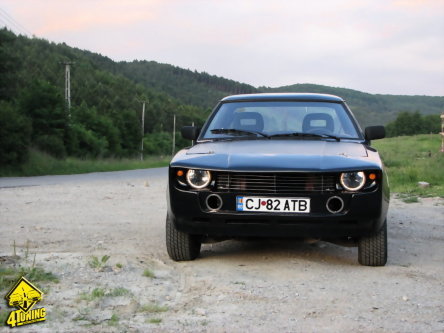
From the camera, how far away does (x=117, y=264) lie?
186 inches

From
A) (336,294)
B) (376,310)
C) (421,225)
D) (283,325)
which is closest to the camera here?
(283,325)

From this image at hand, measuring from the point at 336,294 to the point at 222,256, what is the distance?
158 cm

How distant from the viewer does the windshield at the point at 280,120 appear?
5574mm

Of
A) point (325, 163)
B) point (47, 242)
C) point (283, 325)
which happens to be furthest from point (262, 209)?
point (47, 242)

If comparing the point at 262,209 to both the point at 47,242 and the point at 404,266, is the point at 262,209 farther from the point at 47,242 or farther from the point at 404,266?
the point at 47,242

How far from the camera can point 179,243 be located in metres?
4.95

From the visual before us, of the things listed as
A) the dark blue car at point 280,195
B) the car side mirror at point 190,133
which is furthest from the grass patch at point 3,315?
the car side mirror at point 190,133

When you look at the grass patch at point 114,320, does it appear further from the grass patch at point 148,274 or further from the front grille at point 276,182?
the front grille at point 276,182

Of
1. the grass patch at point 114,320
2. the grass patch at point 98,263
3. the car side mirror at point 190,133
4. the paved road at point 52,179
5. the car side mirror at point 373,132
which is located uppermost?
the car side mirror at point 373,132

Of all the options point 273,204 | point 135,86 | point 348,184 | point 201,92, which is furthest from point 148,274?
point 201,92

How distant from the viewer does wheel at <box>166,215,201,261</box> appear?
16.2ft

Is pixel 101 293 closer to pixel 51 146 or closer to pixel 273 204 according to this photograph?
pixel 273 204
